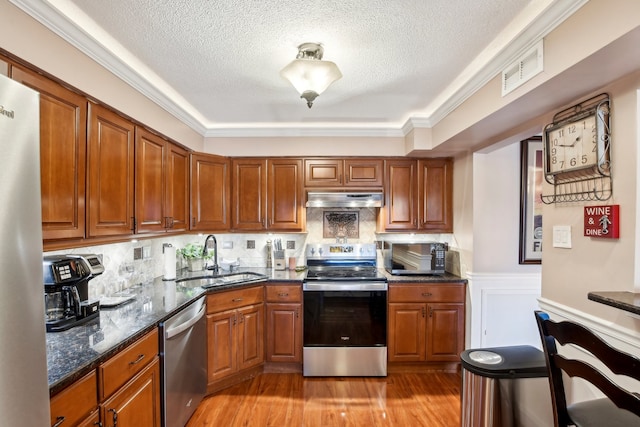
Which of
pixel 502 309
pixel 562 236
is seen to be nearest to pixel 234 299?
pixel 562 236

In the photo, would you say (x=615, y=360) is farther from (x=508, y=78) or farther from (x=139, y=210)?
(x=139, y=210)

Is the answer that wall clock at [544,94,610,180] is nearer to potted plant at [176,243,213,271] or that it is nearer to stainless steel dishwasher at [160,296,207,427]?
stainless steel dishwasher at [160,296,207,427]

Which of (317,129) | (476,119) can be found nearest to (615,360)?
(476,119)

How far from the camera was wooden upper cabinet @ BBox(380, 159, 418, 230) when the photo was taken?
11.4ft

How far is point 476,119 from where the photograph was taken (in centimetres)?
229

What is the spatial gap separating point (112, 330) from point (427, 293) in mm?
2623

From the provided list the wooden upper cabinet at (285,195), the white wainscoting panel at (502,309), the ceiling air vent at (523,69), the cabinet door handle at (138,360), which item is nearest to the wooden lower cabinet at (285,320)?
the wooden upper cabinet at (285,195)

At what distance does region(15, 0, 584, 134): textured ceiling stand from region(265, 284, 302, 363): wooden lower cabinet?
1.79 metres

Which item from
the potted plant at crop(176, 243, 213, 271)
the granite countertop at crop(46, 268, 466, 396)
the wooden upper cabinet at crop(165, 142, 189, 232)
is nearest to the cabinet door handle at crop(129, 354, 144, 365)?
the granite countertop at crop(46, 268, 466, 396)

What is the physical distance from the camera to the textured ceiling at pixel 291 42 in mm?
1580

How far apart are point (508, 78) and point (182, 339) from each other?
2.69m

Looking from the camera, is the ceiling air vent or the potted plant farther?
the potted plant

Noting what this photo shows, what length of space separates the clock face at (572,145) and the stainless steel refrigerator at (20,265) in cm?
232

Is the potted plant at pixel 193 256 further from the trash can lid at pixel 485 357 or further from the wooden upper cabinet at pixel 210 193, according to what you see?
the trash can lid at pixel 485 357
